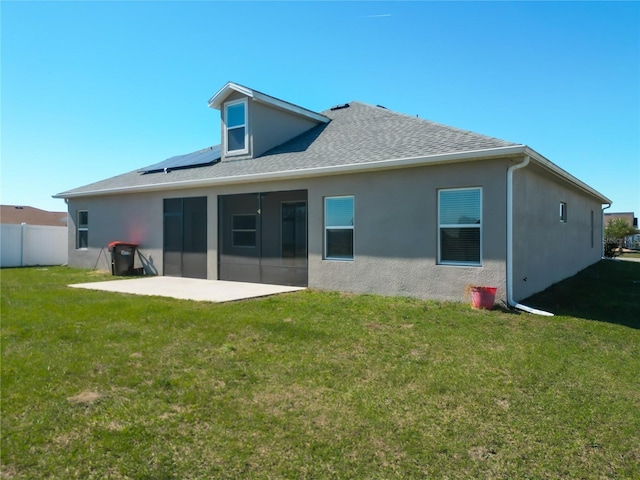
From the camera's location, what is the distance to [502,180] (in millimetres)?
7621

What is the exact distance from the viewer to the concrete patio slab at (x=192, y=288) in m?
9.09

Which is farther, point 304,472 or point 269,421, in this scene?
point 269,421

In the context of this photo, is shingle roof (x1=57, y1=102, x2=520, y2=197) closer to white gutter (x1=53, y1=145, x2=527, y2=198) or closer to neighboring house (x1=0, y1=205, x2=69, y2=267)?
white gutter (x1=53, y1=145, x2=527, y2=198)

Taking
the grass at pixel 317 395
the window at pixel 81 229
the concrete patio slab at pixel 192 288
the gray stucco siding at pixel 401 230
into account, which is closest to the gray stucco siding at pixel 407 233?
the gray stucco siding at pixel 401 230

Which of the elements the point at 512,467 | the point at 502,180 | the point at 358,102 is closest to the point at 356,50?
the point at 358,102

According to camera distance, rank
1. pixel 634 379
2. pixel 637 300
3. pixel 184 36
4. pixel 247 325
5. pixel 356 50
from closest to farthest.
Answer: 1. pixel 634 379
2. pixel 247 325
3. pixel 637 300
4. pixel 184 36
5. pixel 356 50

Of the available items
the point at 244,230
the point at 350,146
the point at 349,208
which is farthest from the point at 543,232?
the point at 244,230

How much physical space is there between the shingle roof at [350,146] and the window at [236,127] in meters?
0.46

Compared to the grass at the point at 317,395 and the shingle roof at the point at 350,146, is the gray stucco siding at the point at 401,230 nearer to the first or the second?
the shingle roof at the point at 350,146

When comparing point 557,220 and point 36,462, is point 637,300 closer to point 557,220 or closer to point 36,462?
point 557,220

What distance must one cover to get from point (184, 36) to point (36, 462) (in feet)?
33.2

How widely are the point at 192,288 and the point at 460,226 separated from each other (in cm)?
667

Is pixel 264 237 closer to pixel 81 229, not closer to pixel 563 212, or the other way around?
pixel 563 212

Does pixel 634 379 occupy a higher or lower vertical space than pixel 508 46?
lower
